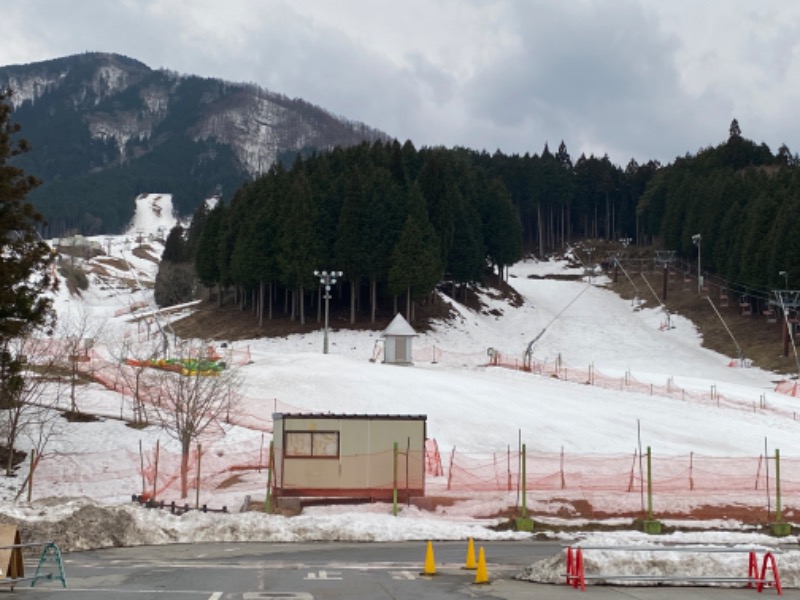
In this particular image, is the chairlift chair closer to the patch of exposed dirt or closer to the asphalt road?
the patch of exposed dirt

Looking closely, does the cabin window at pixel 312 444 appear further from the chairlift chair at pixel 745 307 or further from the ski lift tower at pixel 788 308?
the chairlift chair at pixel 745 307

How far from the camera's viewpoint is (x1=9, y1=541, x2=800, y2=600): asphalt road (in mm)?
16359

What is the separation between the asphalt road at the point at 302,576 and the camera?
16.4 m

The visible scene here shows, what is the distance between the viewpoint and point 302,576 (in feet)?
61.2

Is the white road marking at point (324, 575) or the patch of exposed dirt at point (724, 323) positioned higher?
the patch of exposed dirt at point (724, 323)

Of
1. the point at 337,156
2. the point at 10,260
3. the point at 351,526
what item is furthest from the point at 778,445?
the point at 337,156

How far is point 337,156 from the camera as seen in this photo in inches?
3637

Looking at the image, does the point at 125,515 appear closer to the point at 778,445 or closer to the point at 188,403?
the point at 188,403

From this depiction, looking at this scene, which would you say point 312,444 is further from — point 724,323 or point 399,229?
point 724,323

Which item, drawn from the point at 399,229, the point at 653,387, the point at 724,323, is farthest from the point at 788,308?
the point at 399,229

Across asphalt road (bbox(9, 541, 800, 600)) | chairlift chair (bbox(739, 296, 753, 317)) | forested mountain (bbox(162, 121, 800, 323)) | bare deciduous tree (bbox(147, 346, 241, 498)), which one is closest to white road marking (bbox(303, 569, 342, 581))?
asphalt road (bbox(9, 541, 800, 600))

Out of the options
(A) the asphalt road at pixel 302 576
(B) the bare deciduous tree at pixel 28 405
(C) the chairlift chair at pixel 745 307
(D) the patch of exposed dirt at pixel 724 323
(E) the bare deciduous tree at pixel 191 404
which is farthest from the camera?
(C) the chairlift chair at pixel 745 307

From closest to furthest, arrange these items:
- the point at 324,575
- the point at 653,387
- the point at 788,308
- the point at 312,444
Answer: the point at 324,575
the point at 312,444
the point at 653,387
the point at 788,308

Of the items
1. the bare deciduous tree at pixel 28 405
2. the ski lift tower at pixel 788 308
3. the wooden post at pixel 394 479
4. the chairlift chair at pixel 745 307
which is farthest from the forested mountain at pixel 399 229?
the wooden post at pixel 394 479
